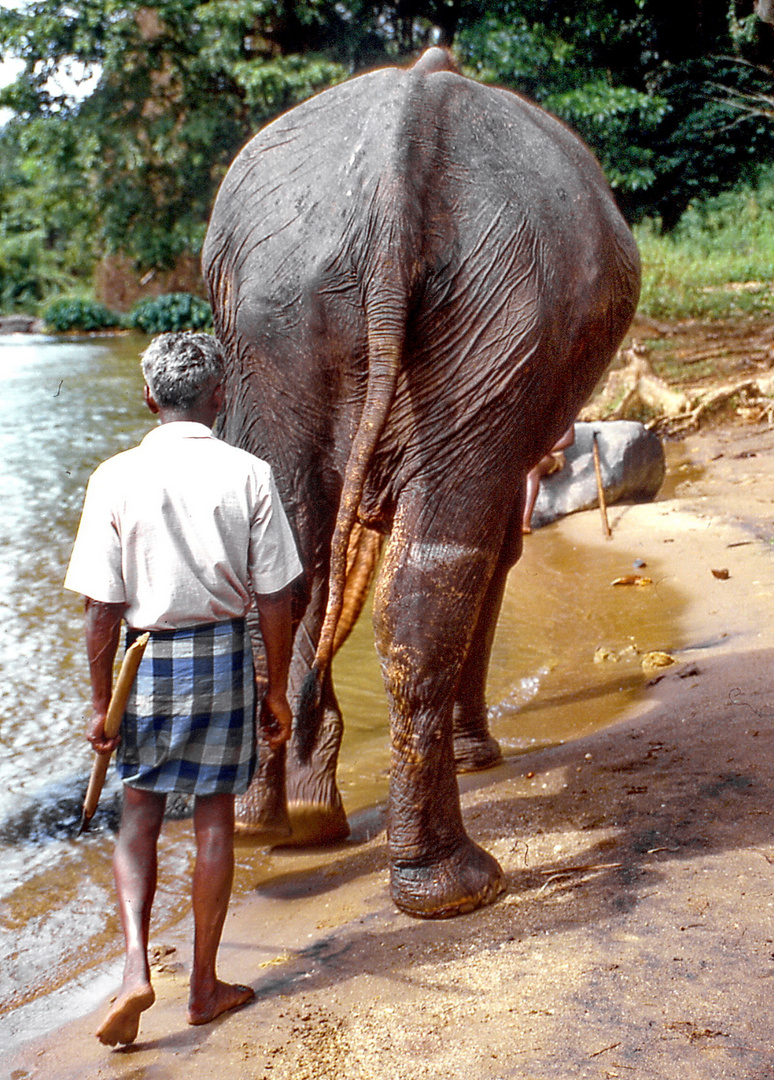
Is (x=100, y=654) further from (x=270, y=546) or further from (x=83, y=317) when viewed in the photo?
(x=83, y=317)

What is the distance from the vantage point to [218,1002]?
252 cm

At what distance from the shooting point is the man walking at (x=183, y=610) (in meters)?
2.48

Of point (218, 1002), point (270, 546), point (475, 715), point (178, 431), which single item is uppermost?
point (178, 431)

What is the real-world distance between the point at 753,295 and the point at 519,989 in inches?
692

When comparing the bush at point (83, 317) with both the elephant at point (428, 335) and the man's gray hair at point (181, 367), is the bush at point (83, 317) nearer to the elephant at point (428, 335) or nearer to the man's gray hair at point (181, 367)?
the elephant at point (428, 335)

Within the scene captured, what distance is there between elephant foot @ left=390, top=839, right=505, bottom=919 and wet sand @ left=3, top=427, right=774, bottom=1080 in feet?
0.17

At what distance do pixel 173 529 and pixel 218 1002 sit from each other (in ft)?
3.55

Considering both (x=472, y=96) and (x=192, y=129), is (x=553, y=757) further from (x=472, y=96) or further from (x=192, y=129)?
(x=192, y=129)

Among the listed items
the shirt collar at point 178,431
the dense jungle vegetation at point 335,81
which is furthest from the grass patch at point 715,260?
the shirt collar at point 178,431

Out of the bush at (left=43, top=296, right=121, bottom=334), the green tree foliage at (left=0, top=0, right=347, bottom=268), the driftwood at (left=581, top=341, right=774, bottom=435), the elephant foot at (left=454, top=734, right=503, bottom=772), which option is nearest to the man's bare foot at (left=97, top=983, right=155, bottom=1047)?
the elephant foot at (left=454, top=734, right=503, bottom=772)

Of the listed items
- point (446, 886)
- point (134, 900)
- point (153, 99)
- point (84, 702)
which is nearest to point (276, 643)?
point (134, 900)

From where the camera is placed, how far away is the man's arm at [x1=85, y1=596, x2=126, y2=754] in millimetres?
2496

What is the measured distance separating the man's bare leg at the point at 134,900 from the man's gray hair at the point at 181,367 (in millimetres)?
927

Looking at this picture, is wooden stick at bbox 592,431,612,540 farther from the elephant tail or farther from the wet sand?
the elephant tail
